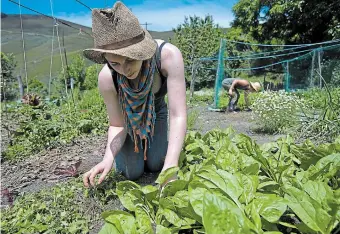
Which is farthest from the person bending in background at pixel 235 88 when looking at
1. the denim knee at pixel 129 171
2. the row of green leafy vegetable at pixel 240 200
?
the row of green leafy vegetable at pixel 240 200

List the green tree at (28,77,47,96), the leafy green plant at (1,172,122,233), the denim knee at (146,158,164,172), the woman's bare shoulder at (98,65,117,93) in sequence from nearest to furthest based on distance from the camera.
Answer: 1. the leafy green plant at (1,172,122,233)
2. the woman's bare shoulder at (98,65,117,93)
3. the denim knee at (146,158,164,172)
4. the green tree at (28,77,47,96)

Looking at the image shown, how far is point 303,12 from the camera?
15203mm

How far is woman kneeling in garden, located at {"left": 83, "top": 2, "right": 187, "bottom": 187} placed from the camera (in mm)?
1500

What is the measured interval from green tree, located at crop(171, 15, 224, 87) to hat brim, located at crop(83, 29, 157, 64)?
17264mm

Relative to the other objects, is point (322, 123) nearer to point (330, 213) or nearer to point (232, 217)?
point (330, 213)

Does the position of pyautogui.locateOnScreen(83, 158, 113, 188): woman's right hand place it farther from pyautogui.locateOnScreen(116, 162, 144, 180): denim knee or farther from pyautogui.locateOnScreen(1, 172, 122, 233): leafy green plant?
pyautogui.locateOnScreen(116, 162, 144, 180): denim knee

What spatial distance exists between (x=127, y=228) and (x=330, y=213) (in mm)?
637

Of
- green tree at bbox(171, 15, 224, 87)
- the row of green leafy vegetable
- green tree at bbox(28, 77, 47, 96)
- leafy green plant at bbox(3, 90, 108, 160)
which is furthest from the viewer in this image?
green tree at bbox(171, 15, 224, 87)

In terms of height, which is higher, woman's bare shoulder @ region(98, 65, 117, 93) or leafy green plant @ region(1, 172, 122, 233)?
woman's bare shoulder @ region(98, 65, 117, 93)

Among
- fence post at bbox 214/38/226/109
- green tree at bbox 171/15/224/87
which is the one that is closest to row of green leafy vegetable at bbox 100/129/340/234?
fence post at bbox 214/38/226/109

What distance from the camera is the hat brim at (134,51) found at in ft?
4.74

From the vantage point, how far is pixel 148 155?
233cm

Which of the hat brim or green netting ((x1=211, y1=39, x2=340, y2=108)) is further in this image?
green netting ((x1=211, y1=39, x2=340, y2=108))

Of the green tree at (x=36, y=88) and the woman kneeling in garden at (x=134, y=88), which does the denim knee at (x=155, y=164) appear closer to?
the woman kneeling in garden at (x=134, y=88)
